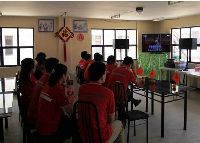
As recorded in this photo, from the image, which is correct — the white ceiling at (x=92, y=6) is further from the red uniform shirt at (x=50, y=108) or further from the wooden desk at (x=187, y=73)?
the red uniform shirt at (x=50, y=108)

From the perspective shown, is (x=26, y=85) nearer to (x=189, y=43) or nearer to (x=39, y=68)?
(x=39, y=68)

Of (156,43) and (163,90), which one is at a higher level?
(156,43)

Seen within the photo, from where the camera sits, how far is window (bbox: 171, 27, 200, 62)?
7.77m

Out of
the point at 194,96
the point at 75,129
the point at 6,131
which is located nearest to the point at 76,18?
the point at 194,96

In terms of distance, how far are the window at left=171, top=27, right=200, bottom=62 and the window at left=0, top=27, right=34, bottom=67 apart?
4622 millimetres

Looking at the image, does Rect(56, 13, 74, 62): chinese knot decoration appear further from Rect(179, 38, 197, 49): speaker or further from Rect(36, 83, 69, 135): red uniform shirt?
Rect(36, 83, 69, 135): red uniform shirt

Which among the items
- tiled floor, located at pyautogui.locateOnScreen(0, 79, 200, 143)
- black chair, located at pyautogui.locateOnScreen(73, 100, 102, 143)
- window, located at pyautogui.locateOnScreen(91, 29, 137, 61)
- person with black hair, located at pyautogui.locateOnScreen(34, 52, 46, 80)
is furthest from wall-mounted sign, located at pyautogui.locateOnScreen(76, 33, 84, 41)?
black chair, located at pyautogui.locateOnScreen(73, 100, 102, 143)

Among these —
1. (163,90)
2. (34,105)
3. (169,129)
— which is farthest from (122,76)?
(34,105)

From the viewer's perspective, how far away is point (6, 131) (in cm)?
415

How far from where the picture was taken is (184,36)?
8.25 metres

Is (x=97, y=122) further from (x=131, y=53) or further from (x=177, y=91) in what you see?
(x=131, y=53)

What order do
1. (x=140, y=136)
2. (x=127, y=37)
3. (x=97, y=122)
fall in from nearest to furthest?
(x=97, y=122)
(x=140, y=136)
(x=127, y=37)

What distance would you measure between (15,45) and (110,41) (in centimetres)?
311

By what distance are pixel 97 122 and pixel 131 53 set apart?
713cm
